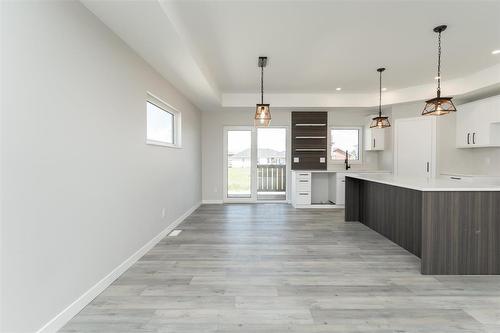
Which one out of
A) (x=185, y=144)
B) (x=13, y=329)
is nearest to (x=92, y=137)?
(x=13, y=329)

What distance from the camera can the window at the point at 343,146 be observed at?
7.09 metres

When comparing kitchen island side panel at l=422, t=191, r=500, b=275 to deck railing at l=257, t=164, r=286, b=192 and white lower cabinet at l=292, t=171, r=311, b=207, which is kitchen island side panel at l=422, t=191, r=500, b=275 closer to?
white lower cabinet at l=292, t=171, r=311, b=207

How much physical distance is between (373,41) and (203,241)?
352 cm

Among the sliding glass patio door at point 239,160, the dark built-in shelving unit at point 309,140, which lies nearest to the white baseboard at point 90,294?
the sliding glass patio door at point 239,160

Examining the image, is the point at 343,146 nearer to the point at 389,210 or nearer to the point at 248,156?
the point at 248,156

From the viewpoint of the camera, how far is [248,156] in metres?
7.15

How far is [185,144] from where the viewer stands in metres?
5.39

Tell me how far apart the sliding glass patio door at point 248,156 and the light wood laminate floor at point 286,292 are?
Result: 133 inches

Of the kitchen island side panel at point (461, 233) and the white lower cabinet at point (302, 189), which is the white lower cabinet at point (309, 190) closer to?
the white lower cabinet at point (302, 189)

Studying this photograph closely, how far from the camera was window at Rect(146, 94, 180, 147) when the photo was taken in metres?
3.76

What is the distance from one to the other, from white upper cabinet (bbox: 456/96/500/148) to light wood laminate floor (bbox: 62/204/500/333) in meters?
2.94

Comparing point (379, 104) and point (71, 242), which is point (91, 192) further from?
point (379, 104)

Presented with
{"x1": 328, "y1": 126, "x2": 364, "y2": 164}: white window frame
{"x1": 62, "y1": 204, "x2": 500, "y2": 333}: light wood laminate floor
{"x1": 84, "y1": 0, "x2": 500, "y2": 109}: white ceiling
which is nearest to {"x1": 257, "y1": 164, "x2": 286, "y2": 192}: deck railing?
{"x1": 328, "y1": 126, "x2": 364, "y2": 164}: white window frame

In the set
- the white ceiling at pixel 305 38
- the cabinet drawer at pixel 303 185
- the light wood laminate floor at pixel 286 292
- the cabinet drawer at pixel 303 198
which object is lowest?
the light wood laminate floor at pixel 286 292
